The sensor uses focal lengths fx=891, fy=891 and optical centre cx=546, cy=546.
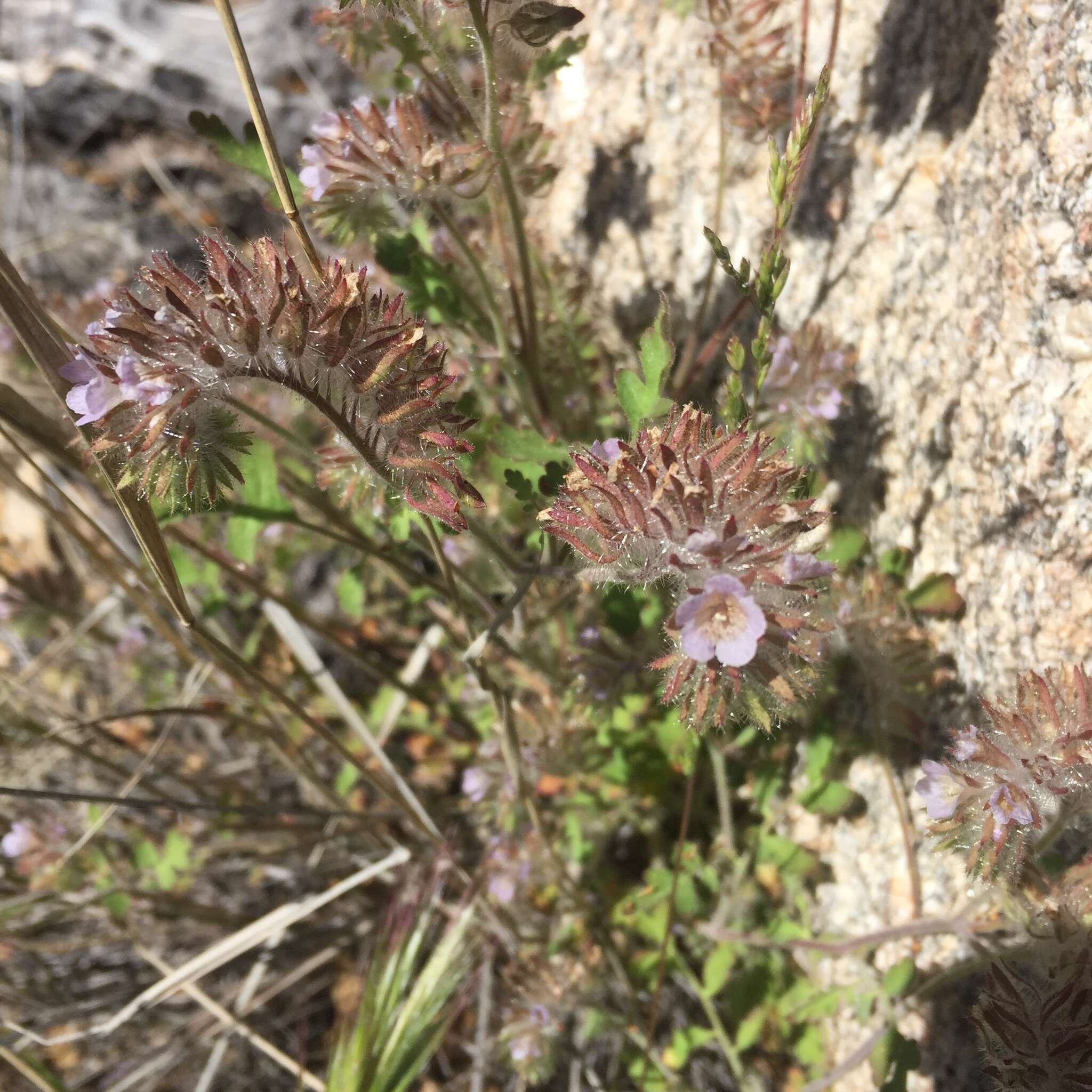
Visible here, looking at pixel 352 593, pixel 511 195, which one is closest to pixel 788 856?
pixel 352 593

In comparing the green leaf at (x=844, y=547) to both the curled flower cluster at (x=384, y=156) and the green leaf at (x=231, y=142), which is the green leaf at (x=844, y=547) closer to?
the curled flower cluster at (x=384, y=156)

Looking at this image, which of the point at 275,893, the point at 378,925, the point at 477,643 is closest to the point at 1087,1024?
the point at 477,643

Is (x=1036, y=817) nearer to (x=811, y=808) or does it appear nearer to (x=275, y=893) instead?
(x=811, y=808)

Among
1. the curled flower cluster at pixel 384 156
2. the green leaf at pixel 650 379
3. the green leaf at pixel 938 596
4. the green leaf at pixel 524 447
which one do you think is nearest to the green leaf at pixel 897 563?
the green leaf at pixel 938 596

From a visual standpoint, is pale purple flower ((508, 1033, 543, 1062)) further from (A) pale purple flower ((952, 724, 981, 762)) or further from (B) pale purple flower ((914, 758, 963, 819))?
(A) pale purple flower ((952, 724, 981, 762))

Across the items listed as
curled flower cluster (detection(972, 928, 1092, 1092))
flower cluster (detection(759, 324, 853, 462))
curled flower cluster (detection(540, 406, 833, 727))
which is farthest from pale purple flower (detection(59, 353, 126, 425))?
curled flower cluster (detection(972, 928, 1092, 1092))
